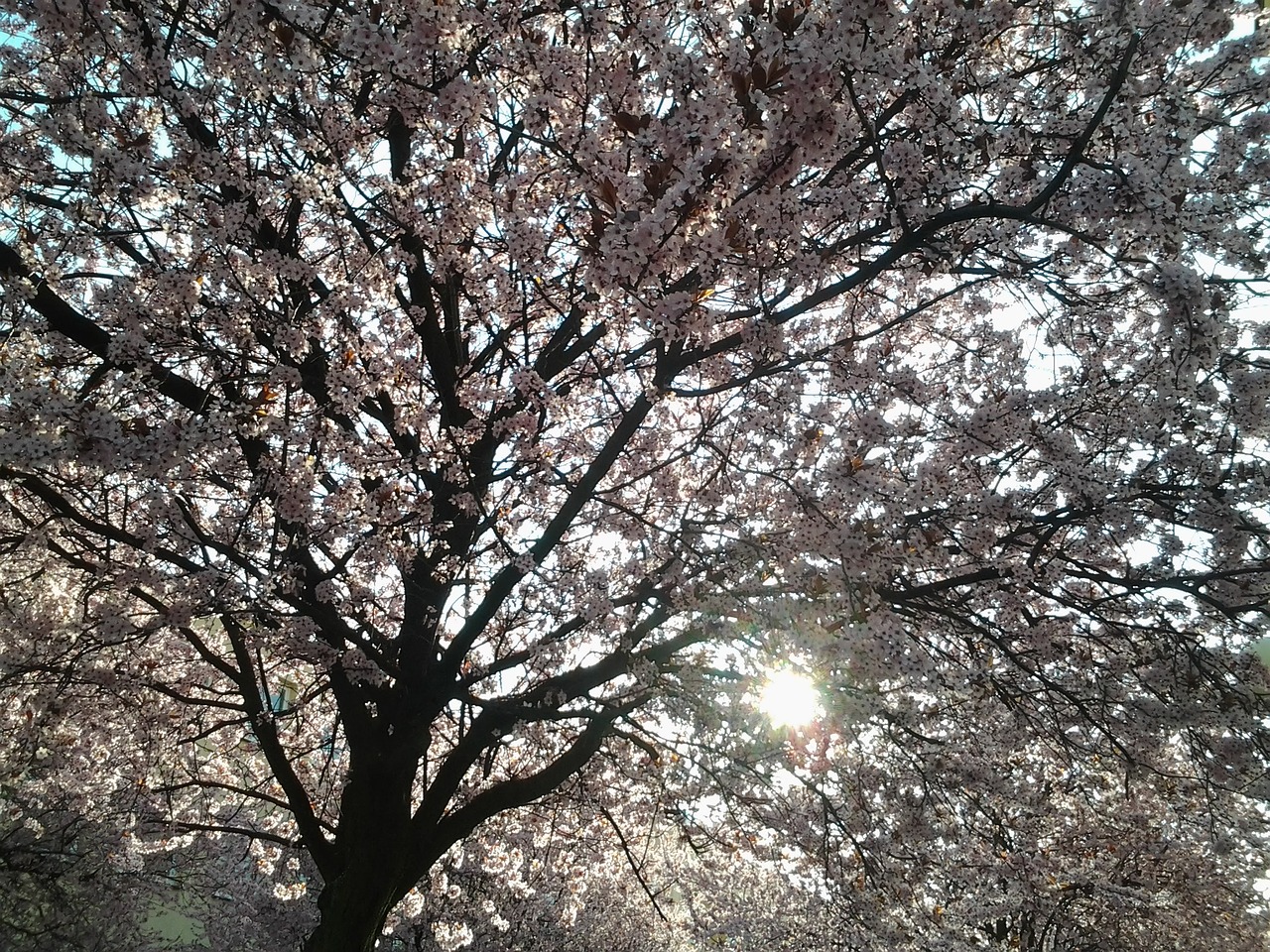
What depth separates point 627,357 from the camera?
550 cm

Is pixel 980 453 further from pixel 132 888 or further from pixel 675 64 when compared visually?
pixel 132 888

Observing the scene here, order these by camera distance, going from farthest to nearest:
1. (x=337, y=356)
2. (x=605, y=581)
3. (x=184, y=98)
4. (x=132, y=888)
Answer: (x=132, y=888) < (x=605, y=581) < (x=337, y=356) < (x=184, y=98)

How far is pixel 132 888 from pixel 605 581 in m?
12.4

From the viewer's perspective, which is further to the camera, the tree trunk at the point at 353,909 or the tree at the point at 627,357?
the tree trunk at the point at 353,909

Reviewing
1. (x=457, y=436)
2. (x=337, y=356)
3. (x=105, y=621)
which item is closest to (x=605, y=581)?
(x=457, y=436)

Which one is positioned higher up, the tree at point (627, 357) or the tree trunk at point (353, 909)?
the tree at point (627, 357)

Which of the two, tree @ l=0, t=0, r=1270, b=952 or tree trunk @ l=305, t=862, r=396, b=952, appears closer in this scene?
tree @ l=0, t=0, r=1270, b=952

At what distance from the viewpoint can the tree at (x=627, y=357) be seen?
3.23m

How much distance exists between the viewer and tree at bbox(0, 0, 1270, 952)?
10.6 feet

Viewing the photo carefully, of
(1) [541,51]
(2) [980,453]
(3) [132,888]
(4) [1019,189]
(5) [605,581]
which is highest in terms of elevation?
(4) [1019,189]

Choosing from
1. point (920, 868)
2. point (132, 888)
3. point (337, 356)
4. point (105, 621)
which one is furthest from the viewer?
point (132, 888)

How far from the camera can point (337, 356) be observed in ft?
15.6

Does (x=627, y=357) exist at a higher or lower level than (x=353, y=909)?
higher

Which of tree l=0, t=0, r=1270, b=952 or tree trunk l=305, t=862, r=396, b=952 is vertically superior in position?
tree l=0, t=0, r=1270, b=952
